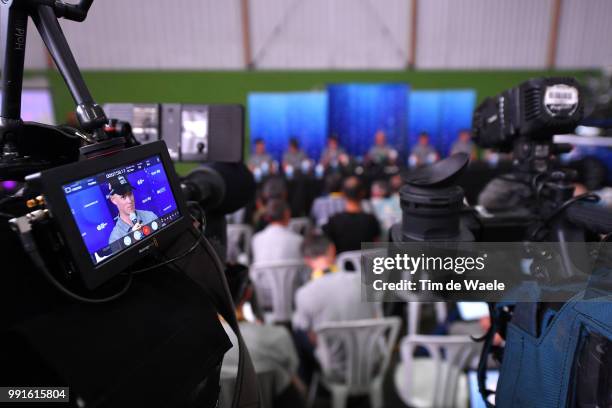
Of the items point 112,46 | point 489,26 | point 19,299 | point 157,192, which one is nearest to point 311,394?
point 157,192

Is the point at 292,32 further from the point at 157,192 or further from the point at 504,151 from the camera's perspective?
the point at 157,192

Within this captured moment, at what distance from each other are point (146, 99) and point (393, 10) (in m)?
4.39

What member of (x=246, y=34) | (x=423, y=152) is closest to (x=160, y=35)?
(x=246, y=34)

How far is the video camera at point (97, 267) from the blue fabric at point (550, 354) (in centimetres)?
51

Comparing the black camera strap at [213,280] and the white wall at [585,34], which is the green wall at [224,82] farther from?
the black camera strap at [213,280]

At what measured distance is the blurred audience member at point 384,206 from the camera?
3.59 m

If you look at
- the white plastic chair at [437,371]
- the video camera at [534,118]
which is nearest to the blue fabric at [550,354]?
the video camera at [534,118]

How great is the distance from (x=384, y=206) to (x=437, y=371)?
224 centimetres

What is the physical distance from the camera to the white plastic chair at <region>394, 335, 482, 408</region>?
1.74 m

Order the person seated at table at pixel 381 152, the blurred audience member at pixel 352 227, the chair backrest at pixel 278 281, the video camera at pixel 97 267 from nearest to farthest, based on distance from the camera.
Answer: the video camera at pixel 97 267 < the chair backrest at pixel 278 281 < the blurred audience member at pixel 352 227 < the person seated at table at pixel 381 152

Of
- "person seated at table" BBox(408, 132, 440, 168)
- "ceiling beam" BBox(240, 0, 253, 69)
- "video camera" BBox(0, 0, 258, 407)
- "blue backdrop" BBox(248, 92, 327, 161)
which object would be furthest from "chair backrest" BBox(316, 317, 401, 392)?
"ceiling beam" BBox(240, 0, 253, 69)

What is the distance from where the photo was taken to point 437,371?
1857 millimetres

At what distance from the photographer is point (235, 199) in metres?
1.14

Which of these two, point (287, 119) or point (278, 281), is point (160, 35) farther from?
point (278, 281)
